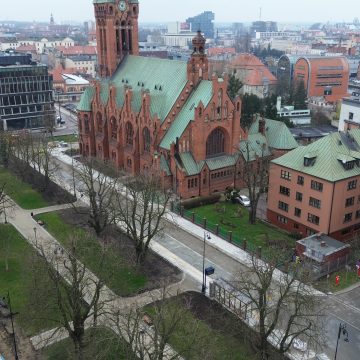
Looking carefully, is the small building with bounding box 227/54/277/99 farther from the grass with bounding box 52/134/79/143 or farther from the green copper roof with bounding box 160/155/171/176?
the green copper roof with bounding box 160/155/171/176

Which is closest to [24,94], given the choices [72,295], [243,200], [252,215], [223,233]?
[243,200]

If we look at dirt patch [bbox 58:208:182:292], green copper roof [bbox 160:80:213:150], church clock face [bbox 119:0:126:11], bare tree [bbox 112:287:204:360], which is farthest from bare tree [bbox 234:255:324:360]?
church clock face [bbox 119:0:126:11]

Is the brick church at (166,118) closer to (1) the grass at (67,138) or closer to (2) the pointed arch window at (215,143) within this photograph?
(2) the pointed arch window at (215,143)

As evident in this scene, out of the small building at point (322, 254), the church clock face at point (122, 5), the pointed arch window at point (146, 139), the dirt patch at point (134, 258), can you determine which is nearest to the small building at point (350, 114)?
the pointed arch window at point (146, 139)

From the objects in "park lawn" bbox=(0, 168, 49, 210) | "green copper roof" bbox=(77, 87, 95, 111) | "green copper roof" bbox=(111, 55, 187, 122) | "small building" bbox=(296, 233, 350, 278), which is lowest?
"park lawn" bbox=(0, 168, 49, 210)

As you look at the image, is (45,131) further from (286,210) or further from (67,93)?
(286,210)

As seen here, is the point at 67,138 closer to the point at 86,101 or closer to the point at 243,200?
the point at 86,101
